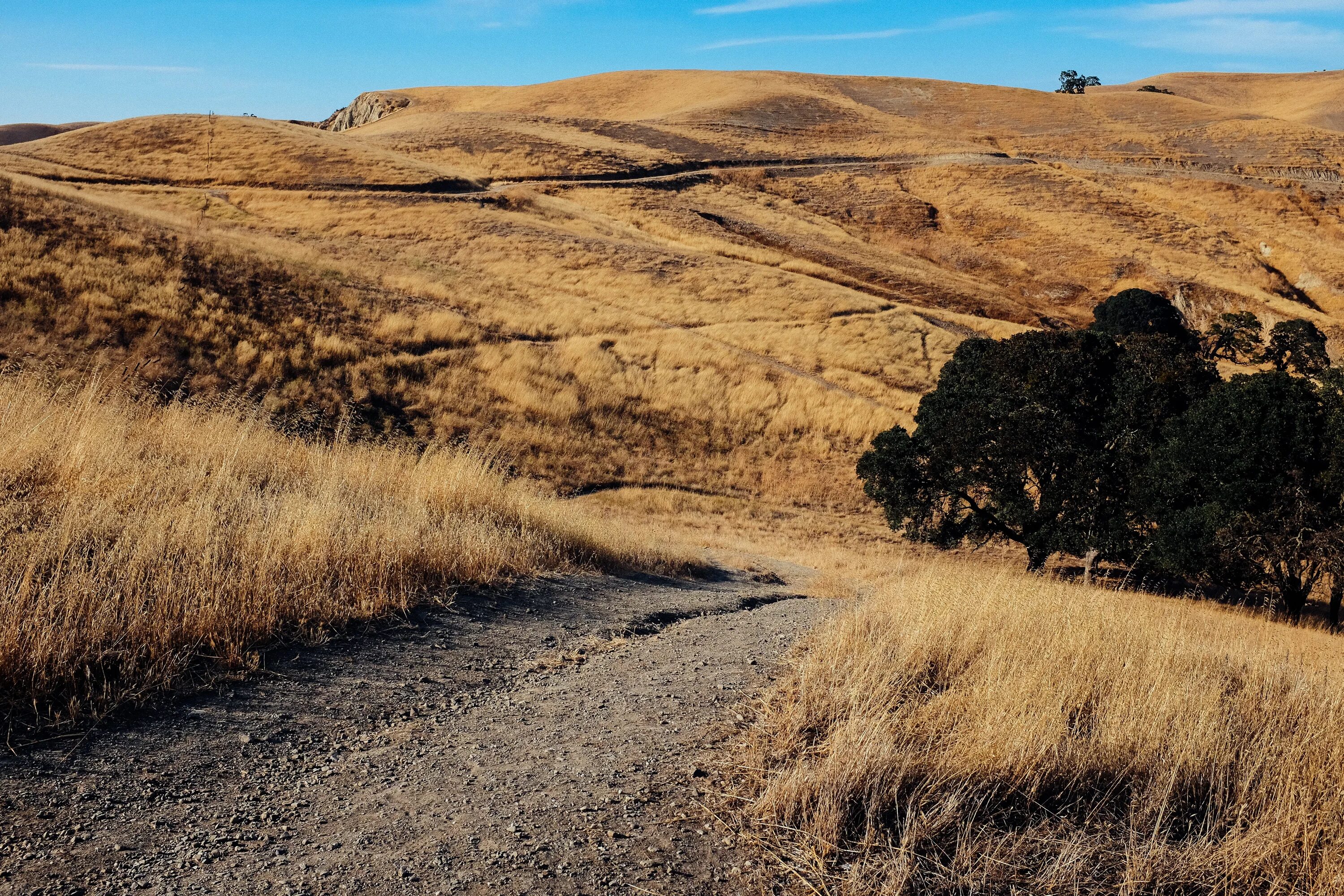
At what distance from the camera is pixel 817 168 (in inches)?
3027

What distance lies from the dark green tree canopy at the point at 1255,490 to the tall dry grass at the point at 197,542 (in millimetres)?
11434

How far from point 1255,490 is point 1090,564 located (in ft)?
10.3

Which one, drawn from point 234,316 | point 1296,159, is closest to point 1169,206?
point 1296,159

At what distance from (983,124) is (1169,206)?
34510 mm

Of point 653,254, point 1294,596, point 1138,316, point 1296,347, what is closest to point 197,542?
point 1294,596

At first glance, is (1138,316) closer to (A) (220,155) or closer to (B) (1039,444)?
(B) (1039,444)

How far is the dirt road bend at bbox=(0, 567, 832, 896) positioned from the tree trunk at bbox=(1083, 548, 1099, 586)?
495 inches

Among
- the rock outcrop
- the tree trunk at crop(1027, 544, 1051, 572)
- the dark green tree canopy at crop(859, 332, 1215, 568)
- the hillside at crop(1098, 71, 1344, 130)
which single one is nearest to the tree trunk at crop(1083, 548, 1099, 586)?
the dark green tree canopy at crop(859, 332, 1215, 568)

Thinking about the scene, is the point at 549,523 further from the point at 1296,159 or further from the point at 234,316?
the point at 1296,159

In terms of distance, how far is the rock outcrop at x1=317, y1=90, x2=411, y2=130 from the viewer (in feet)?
357

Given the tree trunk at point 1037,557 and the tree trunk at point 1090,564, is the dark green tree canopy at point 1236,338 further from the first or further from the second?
the tree trunk at point 1090,564

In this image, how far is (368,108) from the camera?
4360 inches

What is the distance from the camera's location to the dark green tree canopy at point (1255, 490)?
624 inches

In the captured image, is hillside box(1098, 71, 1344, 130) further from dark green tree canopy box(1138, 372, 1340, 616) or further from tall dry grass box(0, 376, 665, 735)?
tall dry grass box(0, 376, 665, 735)
